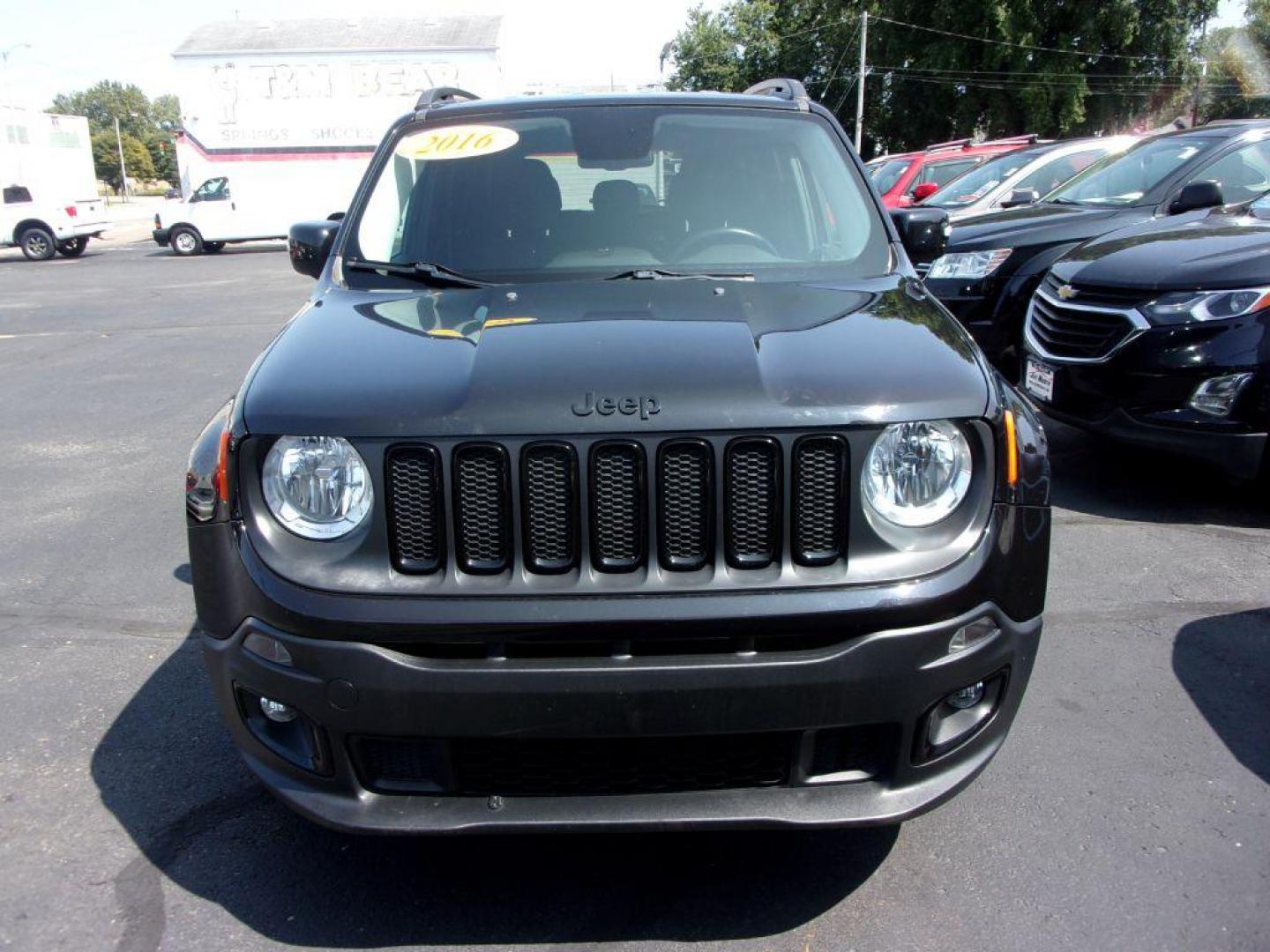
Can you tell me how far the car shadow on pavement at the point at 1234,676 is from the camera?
3320 mm

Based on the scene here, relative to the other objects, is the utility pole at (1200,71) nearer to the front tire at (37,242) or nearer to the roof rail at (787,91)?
the front tire at (37,242)

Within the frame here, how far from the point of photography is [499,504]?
2.25m

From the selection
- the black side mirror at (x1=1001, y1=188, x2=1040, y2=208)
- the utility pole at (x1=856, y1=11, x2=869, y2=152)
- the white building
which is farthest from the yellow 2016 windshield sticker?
the utility pole at (x1=856, y1=11, x2=869, y2=152)

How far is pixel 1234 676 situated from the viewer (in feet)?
12.3

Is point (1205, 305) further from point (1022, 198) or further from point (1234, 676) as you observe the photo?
point (1022, 198)

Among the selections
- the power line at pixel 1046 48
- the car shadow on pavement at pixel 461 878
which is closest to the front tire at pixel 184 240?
the power line at pixel 1046 48

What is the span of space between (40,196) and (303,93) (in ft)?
22.7

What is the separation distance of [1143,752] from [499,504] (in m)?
2.17

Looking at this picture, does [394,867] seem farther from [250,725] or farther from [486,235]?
[486,235]

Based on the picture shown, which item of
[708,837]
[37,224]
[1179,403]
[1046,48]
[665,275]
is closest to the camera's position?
[708,837]

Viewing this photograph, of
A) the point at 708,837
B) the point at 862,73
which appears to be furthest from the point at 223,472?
the point at 862,73

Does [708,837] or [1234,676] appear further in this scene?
[1234,676]

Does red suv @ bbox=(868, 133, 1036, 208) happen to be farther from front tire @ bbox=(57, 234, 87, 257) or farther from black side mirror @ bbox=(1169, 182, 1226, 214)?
front tire @ bbox=(57, 234, 87, 257)

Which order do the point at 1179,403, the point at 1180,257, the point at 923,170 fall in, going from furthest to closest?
the point at 923,170 < the point at 1180,257 < the point at 1179,403
